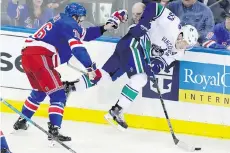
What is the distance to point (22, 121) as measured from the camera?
206 inches

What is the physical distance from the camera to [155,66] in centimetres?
531

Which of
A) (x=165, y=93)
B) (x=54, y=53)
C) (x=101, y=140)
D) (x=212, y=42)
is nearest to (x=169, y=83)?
(x=165, y=93)

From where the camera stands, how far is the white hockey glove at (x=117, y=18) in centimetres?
536

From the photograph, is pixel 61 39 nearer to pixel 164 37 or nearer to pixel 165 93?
pixel 164 37

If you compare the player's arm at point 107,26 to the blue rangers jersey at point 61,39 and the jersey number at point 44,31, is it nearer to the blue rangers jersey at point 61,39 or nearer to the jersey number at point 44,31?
the blue rangers jersey at point 61,39

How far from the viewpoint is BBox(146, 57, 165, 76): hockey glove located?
5277mm

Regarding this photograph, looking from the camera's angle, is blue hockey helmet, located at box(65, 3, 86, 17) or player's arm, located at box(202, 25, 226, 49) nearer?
blue hockey helmet, located at box(65, 3, 86, 17)

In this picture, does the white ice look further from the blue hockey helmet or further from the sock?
the blue hockey helmet

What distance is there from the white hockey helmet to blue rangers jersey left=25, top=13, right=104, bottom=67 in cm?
73

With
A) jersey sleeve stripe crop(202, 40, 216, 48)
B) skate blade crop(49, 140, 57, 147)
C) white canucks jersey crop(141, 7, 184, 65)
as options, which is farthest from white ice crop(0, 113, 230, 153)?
jersey sleeve stripe crop(202, 40, 216, 48)

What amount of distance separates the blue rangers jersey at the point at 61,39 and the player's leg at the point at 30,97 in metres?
0.09

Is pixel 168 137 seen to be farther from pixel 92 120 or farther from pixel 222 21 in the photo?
pixel 222 21

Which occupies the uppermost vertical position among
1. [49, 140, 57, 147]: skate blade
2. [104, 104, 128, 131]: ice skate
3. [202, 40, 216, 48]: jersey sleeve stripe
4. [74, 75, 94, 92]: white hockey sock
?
[202, 40, 216, 48]: jersey sleeve stripe

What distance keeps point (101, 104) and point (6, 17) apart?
111 cm
